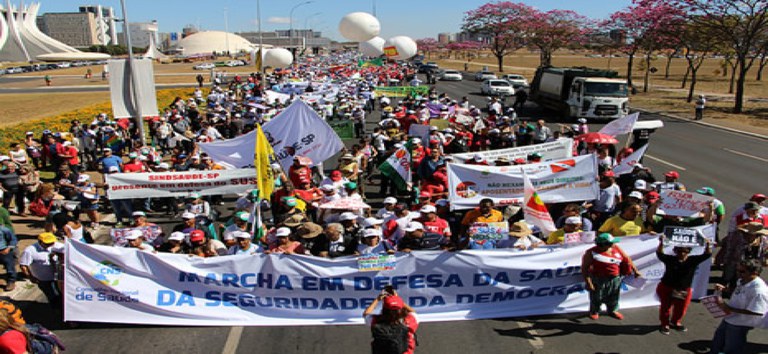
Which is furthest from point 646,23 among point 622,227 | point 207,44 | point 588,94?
point 207,44

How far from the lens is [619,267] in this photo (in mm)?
6324

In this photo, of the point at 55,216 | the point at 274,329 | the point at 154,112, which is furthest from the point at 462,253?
the point at 154,112

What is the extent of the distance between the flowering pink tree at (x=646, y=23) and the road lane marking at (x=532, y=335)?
94.5 feet

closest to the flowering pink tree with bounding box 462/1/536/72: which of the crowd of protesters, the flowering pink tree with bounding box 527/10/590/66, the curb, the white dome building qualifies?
the flowering pink tree with bounding box 527/10/590/66

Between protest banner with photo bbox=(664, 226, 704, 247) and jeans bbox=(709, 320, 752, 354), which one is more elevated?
protest banner with photo bbox=(664, 226, 704, 247)

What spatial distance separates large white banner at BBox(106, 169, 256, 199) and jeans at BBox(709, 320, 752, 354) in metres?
7.22

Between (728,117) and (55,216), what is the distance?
100ft

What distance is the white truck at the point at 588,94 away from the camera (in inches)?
996

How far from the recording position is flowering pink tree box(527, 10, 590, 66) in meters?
59.0

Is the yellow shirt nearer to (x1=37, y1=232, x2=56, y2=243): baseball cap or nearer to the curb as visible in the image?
(x1=37, y1=232, x2=56, y2=243): baseball cap

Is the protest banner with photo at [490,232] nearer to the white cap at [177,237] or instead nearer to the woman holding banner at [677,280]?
the woman holding banner at [677,280]

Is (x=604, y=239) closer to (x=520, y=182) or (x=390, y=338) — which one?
(x=520, y=182)

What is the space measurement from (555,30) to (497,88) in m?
25.5

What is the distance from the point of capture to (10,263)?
7809 millimetres
